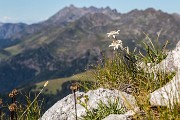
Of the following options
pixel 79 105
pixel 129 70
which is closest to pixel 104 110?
pixel 79 105

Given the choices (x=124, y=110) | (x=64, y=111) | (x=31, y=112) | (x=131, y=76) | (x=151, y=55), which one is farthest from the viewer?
(x=151, y=55)

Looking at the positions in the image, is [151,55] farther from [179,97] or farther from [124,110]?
[179,97]

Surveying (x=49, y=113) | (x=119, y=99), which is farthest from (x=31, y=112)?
(x=119, y=99)

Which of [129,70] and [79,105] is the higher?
[129,70]

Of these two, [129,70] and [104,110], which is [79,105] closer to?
[104,110]

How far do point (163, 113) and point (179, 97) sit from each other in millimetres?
370

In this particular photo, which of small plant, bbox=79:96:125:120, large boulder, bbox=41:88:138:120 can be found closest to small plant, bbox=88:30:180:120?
small plant, bbox=79:96:125:120

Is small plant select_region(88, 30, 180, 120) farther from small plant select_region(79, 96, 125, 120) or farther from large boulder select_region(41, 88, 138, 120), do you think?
large boulder select_region(41, 88, 138, 120)

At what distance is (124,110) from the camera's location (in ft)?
22.3

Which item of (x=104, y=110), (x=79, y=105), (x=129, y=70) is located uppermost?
(x=129, y=70)

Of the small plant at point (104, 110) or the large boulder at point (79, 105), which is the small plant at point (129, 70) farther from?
the large boulder at point (79, 105)

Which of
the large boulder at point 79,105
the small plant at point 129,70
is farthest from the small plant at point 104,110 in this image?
the large boulder at point 79,105

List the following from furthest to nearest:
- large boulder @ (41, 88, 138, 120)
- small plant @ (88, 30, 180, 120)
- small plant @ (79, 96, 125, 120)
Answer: small plant @ (88, 30, 180, 120) < large boulder @ (41, 88, 138, 120) < small plant @ (79, 96, 125, 120)

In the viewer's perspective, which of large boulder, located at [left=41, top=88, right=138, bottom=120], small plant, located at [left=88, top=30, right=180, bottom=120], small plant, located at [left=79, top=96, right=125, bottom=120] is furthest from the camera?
small plant, located at [left=88, top=30, right=180, bottom=120]
